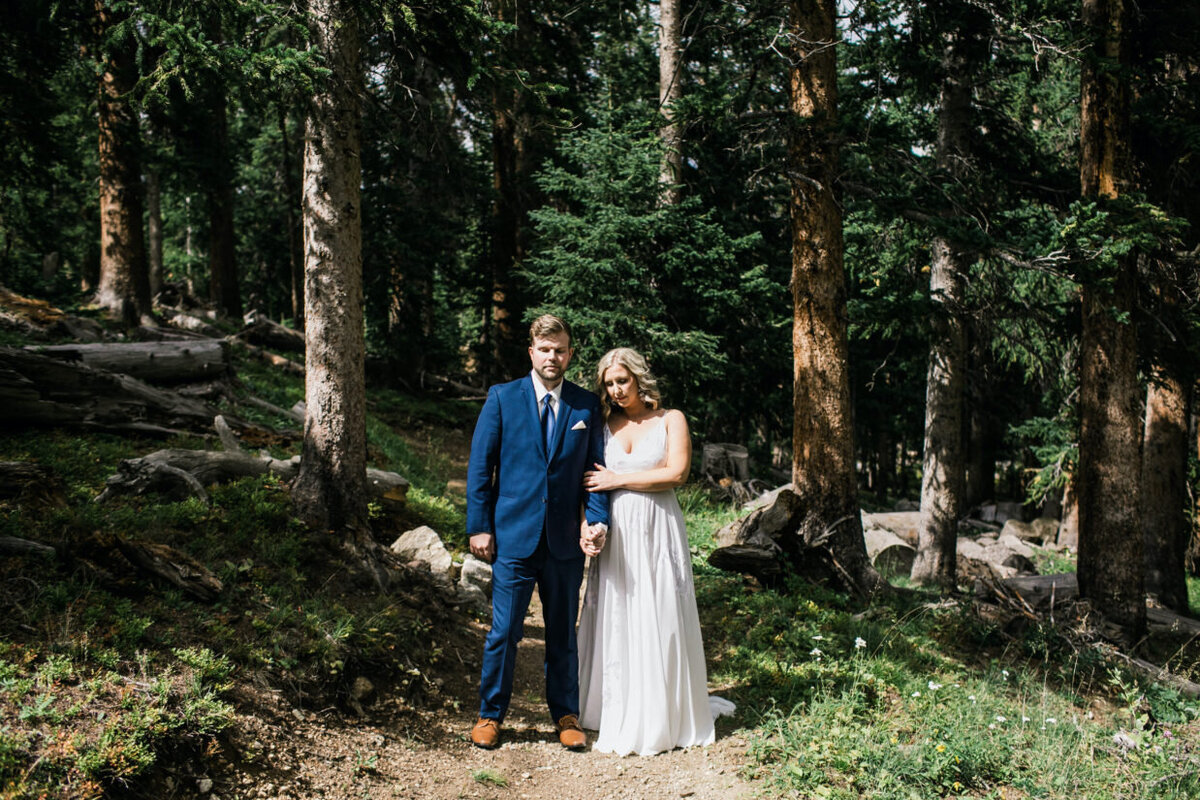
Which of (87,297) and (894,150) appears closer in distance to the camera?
(894,150)

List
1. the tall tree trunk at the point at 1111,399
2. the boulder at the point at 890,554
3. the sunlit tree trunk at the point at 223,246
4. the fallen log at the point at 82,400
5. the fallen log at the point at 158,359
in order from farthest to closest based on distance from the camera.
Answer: the sunlit tree trunk at the point at 223,246
the boulder at the point at 890,554
the fallen log at the point at 158,359
the tall tree trunk at the point at 1111,399
the fallen log at the point at 82,400

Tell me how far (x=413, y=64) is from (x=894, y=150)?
198 inches

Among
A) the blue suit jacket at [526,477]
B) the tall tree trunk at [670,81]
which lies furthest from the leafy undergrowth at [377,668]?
the tall tree trunk at [670,81]

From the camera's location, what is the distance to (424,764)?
14.1 ft

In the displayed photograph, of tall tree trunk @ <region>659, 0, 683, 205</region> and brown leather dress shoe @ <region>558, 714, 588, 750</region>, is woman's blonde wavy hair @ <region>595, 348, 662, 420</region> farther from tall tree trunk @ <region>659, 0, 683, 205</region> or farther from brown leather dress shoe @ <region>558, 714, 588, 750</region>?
tall tree trunk @ <region>659, 0, 683, 205</region>

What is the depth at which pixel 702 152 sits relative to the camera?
13359 millimetres

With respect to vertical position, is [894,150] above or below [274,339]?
Result: above

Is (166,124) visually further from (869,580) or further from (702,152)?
(869,580)

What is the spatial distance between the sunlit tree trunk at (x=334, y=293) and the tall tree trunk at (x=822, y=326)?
4531mm

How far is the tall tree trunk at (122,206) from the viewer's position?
40.6 feet

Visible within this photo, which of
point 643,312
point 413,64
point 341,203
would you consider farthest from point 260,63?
point 643,312

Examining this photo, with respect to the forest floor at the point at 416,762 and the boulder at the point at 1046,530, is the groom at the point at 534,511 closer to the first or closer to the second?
the forest floor at the point at 416,762

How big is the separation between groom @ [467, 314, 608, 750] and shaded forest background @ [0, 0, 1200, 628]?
2.81 meters

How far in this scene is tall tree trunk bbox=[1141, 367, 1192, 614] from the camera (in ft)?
38.1
